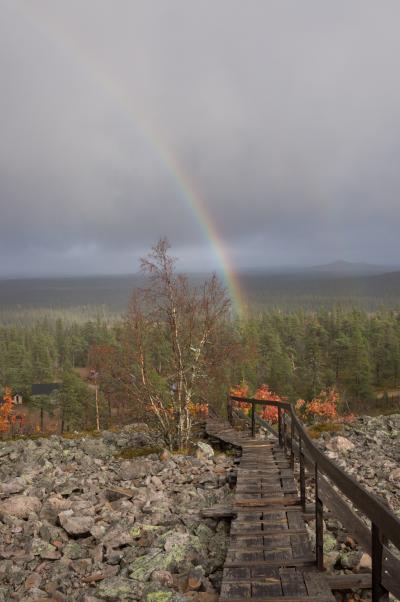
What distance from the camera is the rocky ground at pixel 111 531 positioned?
593 centimetres

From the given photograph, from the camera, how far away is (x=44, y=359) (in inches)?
3642

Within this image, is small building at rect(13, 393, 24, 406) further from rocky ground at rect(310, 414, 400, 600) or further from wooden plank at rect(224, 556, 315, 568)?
wooden plank at rect(224, 556, 315, 568)

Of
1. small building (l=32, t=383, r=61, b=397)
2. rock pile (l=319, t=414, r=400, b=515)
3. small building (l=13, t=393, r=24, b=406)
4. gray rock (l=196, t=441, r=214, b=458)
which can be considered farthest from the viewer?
small building (l=32, t=383, r=61, b=397)

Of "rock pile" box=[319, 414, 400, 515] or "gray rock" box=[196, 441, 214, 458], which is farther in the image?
"gray rock" box=[196, 441, 214, 458]

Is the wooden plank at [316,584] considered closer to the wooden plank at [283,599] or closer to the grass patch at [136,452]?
the wooden plank at [283,599]

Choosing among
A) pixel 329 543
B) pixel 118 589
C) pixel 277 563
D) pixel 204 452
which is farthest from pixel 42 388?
pixel 277 563

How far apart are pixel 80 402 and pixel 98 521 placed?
5404 centimetres

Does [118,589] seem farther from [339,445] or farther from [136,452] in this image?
[339,445]

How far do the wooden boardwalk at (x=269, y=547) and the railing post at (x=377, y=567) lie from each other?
1.24 m

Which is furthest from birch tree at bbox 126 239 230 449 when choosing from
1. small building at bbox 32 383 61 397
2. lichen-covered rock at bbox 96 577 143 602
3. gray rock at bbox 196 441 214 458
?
small building at bbox 32 383 61 397

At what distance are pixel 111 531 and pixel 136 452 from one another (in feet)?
27.5

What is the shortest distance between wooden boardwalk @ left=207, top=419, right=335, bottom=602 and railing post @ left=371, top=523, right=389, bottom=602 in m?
1.24

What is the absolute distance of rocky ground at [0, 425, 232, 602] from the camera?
593 cm

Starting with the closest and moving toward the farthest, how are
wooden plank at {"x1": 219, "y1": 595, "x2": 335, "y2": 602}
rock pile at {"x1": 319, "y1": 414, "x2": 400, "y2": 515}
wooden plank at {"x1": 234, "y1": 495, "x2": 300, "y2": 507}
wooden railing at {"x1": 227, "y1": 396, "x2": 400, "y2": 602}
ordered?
1. wooden railing at {"x1": 227, "y1": 396, "x2": 400, "y2": 602}
2. wooden plank at {"x1": 219, "y1": 595, "x2": 335, "y2": 602}
3. wooden plank at {"x1": 234, "y1": 495, "x2": 300, "y2": 507}
4. rock pile at {"x1": 319, "y1": 414, "x2": 400, "y2": 515}
